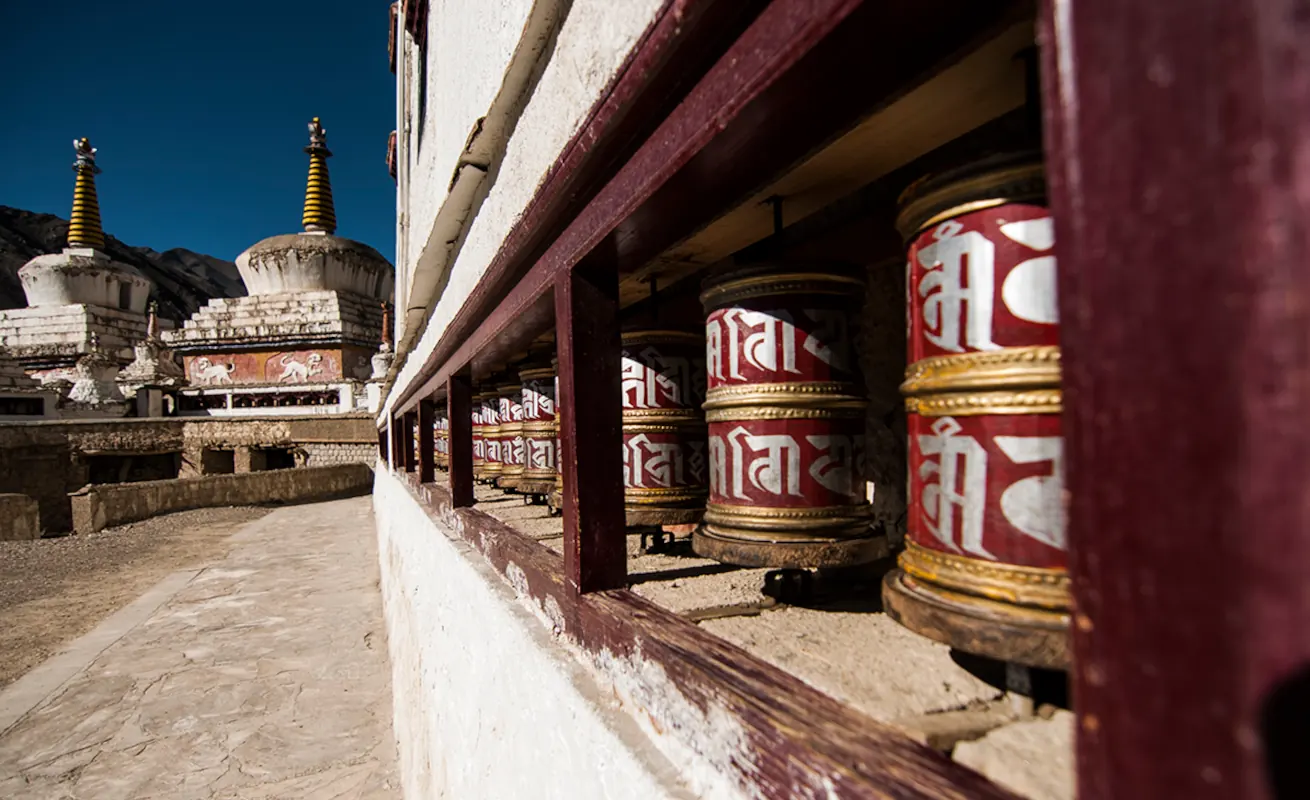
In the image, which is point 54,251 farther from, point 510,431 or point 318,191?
point 510,431

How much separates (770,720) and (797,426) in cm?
50

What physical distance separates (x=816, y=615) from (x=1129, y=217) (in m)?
0.96

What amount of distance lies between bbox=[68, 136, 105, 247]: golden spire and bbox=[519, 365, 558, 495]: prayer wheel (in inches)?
1190

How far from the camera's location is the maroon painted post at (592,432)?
53.1 inches

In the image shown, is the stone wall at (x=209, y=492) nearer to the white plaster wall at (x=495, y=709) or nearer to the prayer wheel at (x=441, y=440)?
the prayer wheel at (x=441, y=440)

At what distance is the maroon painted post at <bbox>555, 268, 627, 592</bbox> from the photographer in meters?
1.35

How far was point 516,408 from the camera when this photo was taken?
343 cm

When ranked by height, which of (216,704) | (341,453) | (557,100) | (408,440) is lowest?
(216,704)

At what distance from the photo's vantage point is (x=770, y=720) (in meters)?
0.75

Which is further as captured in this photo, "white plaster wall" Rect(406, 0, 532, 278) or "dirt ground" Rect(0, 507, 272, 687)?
"dirt ground" Rect(0, 507, 272, 687)

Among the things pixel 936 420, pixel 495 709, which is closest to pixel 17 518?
pixel 495 709

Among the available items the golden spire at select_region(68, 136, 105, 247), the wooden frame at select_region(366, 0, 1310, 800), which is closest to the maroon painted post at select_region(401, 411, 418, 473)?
the wooden frame at select_region(366, 0, 1310, 800)

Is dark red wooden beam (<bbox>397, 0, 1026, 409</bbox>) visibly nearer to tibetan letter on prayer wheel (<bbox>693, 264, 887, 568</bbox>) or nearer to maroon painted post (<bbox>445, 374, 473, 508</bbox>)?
tibetan letter on prayer wheel (<bbox>693, 264, 887, 568</bbox>)

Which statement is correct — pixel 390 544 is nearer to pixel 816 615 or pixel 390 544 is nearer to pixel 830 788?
pixel 816 615
